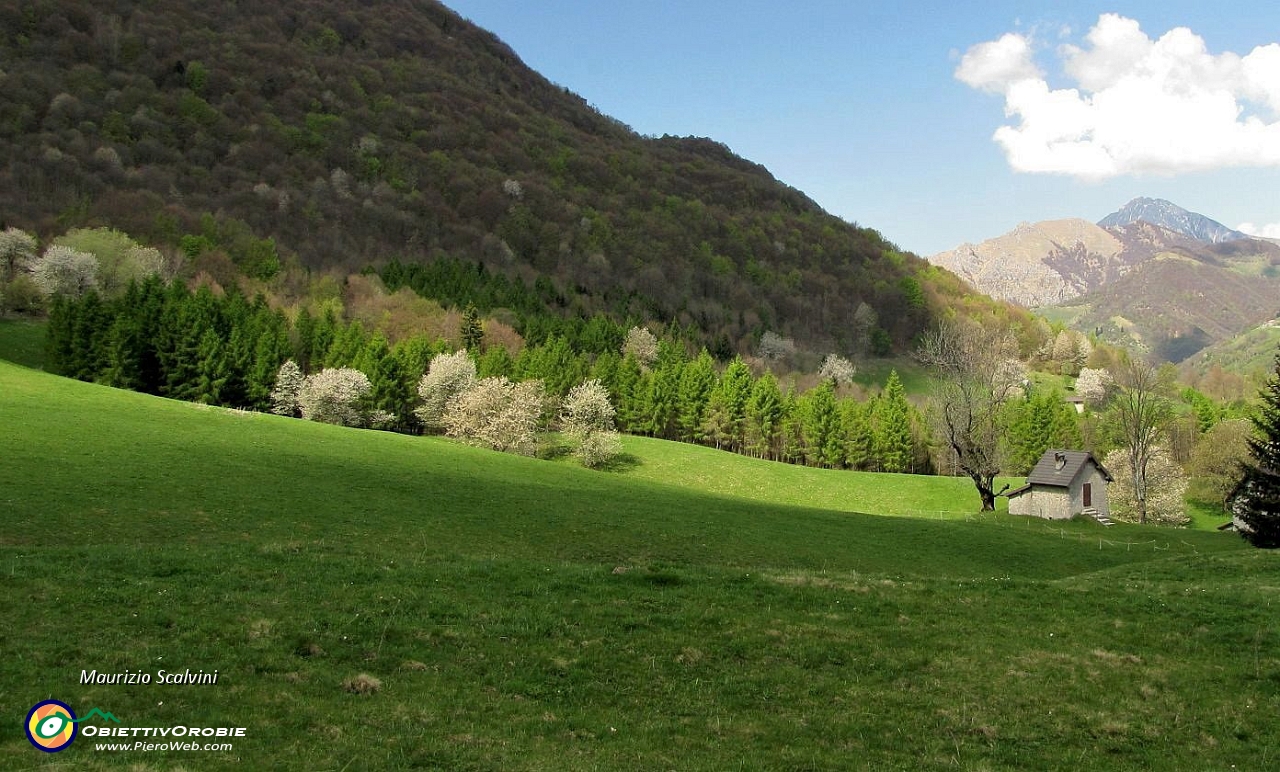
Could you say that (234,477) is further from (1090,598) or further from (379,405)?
(379,405)

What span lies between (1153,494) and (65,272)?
147 meters

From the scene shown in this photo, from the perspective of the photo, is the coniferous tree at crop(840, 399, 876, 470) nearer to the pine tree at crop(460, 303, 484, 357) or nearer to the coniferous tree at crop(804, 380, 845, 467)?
the coniferous tree at crop(804, 380, 845, 467)

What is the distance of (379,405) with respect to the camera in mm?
98750

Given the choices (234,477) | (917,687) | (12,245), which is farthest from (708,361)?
(917,687)

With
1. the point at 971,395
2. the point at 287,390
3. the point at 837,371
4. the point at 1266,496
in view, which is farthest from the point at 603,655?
the point at 837,371

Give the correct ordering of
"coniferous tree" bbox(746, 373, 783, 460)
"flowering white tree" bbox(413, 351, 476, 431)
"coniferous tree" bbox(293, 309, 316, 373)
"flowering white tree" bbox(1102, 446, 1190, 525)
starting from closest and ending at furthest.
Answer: "flowering white tree" bbox(1102, 446, 1190, 525)
"flowering white tree" bbox(413, 351, 476, 431)
"coniferous tree" bbox(293, 309, 316, 373)
"coniferous tree" bbox(746, 373, 783, 460)

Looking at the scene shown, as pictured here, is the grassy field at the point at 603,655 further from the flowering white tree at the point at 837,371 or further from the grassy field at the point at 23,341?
the flowering white tree at the point at 837,371

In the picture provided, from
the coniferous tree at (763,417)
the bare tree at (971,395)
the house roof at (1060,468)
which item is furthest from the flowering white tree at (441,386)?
the house roof at (1060,468)

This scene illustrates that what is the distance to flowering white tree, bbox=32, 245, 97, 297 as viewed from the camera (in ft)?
321

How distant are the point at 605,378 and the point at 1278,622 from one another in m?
108

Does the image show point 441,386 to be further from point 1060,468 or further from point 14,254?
point 1060,468

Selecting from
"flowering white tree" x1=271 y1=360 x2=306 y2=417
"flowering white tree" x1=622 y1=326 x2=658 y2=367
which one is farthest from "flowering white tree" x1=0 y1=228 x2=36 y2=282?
"flowering white tree" x1=622 y1=326 x2=658 y2=367

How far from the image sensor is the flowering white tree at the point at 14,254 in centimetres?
10531

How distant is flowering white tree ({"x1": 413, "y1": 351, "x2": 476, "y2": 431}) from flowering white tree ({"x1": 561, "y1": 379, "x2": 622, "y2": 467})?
1417 centimetres
